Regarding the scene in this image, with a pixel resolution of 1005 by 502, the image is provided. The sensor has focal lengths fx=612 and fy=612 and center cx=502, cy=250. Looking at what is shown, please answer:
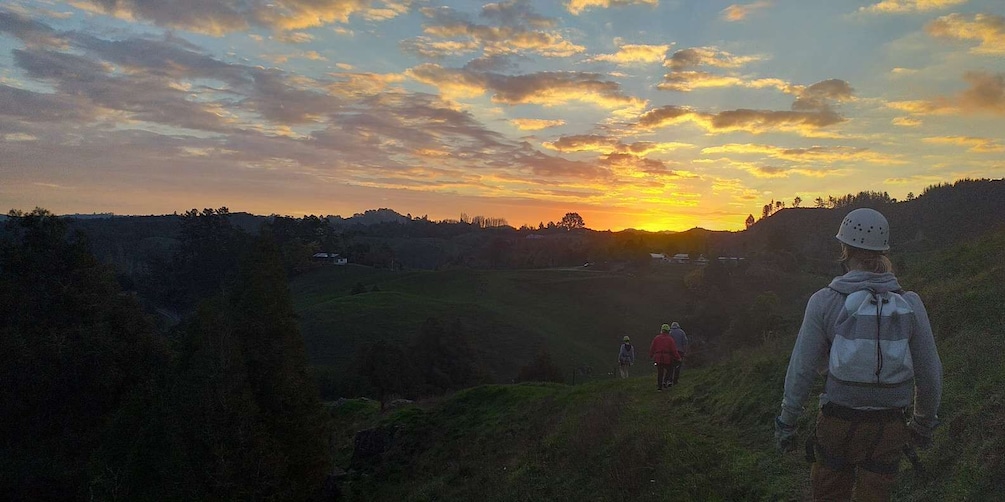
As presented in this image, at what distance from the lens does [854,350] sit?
11.8 ft

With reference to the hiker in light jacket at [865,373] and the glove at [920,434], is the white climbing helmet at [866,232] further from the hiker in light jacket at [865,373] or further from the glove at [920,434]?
the glove at [920,434]

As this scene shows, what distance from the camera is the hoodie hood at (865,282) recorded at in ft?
12.1

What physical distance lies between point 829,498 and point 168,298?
96714 millimetres

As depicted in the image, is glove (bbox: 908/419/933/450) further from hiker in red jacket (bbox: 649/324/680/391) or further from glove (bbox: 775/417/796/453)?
hiker in red jacket (bbox: 649/324/680/391)

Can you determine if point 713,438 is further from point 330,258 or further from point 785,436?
point 330,258

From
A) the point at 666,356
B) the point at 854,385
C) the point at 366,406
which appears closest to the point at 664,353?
the point at 666,356

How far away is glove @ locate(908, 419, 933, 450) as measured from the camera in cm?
378

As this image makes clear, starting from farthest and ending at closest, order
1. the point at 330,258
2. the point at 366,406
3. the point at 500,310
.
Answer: the point at 330,258
the point at 500,310
the point at 366,406

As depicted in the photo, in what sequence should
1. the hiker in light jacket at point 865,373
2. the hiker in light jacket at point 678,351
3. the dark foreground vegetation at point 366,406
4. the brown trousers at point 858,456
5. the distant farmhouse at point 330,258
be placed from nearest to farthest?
1. the hiker in light jacket at point 865,373
2. the brown trousers at point 858,456
3. the dark foreground vegetation at point 366,406
4. the hiker in light jacket at point 678,351
5. the distant farmhouse at point 330,258

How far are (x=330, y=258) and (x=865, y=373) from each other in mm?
115167

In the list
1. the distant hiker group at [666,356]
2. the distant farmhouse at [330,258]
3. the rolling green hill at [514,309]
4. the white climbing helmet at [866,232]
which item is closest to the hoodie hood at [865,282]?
the white climbing helmet at [866,232]

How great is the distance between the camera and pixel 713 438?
10.7 metres

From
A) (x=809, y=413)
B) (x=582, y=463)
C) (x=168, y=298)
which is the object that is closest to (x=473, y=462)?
(x=582, y=463)

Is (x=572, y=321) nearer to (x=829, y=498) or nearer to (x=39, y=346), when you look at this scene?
(x=39, y=346)
